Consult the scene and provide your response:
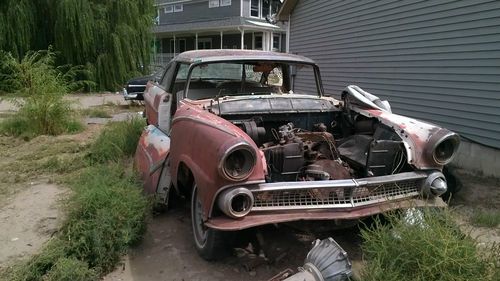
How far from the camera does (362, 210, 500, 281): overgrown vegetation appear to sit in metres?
2.58

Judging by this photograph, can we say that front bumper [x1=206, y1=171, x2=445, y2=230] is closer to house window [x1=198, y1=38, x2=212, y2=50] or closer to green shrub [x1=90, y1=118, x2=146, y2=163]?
green shrub [x1=90, y1=118, x2=146, y2=163]

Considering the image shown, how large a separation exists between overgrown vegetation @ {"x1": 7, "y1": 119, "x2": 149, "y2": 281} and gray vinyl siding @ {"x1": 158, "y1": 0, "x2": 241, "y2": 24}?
2618cm

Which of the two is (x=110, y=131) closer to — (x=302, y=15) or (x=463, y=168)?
(x=463, y=168)

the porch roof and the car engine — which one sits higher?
the porch roof

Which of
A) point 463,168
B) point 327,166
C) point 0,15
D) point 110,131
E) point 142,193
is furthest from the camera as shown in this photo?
point 0,15

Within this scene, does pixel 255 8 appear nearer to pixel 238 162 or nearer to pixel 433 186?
pixel 433 186

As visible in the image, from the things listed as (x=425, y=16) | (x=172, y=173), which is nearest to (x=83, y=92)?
(x=425, y=16)

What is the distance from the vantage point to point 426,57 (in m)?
7.76

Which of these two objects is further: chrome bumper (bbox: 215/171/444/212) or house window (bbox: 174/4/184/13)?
house window (bbox: 174/4/184/13)

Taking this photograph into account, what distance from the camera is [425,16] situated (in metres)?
7.82

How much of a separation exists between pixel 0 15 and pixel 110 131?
13.9 m

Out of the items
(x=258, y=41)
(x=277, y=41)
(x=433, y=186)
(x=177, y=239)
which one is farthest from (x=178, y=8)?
(x=433, y=186)

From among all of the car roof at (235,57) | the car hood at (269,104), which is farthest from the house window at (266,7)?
the car hood at (269,104)

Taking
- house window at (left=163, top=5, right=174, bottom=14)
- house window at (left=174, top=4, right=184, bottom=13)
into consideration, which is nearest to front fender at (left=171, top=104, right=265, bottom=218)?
house window at (left=174, top=4, right=184, bottom=13)
